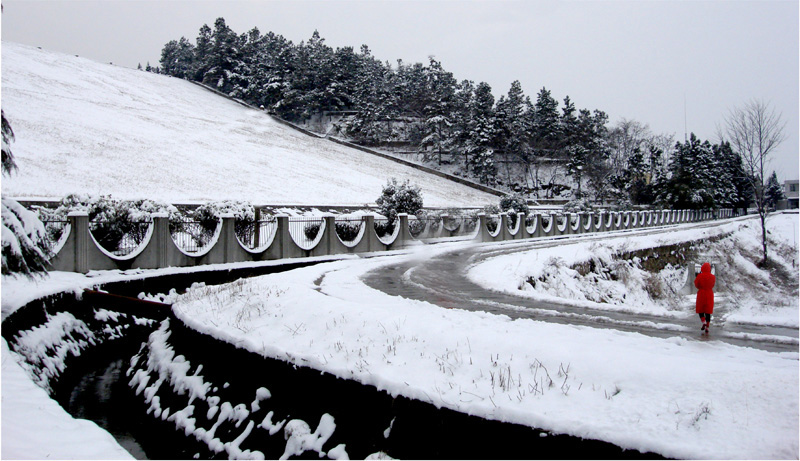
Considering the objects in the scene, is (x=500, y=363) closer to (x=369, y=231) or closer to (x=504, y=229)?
(x=369, y=231)

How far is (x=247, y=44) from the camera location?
102500 mm

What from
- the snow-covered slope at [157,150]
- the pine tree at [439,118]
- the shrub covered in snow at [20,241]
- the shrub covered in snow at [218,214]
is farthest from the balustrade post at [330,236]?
the pine tree at [439,118]

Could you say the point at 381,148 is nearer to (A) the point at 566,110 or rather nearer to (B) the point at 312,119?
(B) the point at 312,119

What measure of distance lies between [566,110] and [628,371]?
264 ft

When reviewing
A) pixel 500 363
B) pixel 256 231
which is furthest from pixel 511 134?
pixel 500 363

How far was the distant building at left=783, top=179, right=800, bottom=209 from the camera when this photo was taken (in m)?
117

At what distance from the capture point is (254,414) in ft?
24.7

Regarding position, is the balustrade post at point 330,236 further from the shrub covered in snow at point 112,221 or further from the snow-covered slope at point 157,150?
the snow-covered slope at point 157,150

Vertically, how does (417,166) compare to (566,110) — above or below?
below

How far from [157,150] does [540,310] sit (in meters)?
47.4

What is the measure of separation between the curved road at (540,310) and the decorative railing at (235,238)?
14.4ft

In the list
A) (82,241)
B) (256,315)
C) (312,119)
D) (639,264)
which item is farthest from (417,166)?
(256,315)

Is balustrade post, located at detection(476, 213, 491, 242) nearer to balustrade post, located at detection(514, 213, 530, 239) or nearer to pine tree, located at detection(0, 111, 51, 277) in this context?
balustrade post, located at detection(514, 213, 530, 239)

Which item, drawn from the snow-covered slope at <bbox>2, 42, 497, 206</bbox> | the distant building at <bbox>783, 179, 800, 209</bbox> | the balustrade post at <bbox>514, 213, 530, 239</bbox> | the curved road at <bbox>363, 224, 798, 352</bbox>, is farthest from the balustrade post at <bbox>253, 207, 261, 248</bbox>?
the distant building at <bbox>783, 179, 800, 209</bbox>
